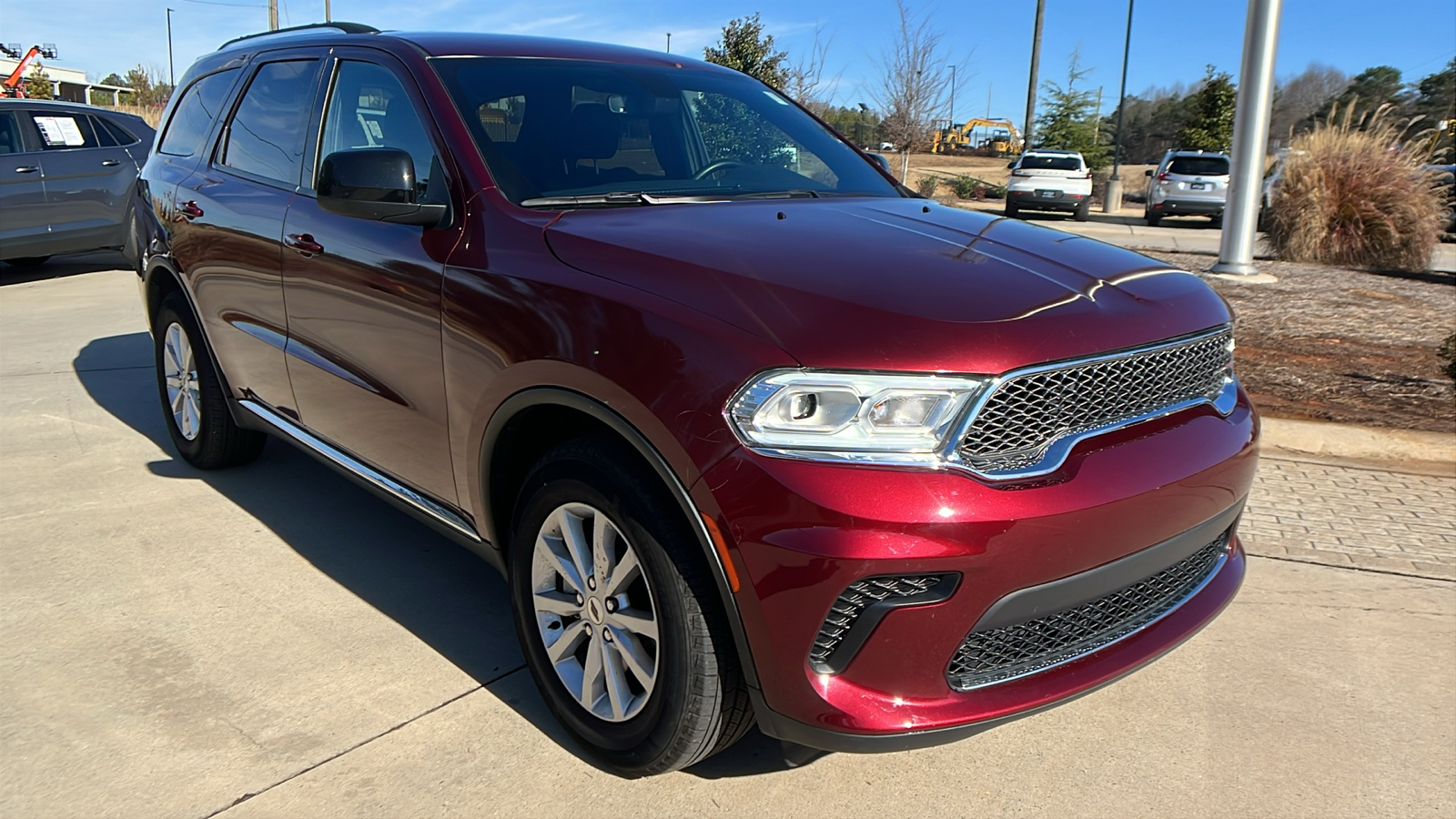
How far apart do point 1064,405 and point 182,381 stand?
4090mm

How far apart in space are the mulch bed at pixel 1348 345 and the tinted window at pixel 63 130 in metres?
11.2

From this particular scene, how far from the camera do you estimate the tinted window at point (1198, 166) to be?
913 inches

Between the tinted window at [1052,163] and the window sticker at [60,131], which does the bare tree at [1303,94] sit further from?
the window sticker at [60,131]

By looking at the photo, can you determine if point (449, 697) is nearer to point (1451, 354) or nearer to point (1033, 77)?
point (1451, 354)

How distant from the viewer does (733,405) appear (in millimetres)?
2145

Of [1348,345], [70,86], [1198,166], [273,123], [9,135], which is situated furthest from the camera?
[70,86]

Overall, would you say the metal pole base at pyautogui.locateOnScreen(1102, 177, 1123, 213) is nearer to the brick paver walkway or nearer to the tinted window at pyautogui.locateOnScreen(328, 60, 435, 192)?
the brick paver walkway

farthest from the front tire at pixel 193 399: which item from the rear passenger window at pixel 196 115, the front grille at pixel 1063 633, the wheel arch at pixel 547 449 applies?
the front grille at pixel 1063 633

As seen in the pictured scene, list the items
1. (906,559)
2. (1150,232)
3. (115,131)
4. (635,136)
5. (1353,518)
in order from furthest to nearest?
(1150,232) → (115,131) → (1353,518) → (635,136) → (906,559)

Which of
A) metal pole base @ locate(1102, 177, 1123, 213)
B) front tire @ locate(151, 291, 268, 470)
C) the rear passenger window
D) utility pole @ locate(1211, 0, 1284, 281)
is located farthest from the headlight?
metal pole base @ locate(1102, 177, 1123, 213)

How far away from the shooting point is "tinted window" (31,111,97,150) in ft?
35.9

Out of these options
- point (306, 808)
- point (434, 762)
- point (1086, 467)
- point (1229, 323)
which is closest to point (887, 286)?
point (1086, 467)

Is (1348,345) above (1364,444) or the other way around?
above

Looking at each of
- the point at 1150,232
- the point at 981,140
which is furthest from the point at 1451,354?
the point at 981,140
